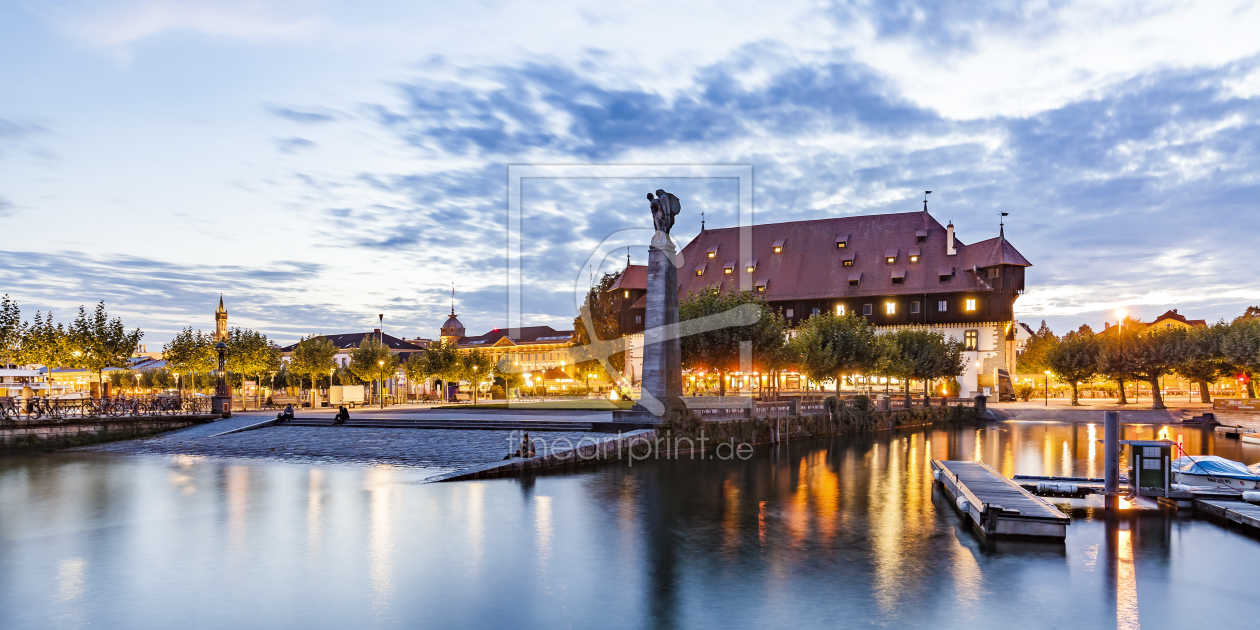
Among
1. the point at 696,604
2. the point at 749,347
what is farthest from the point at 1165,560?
the point at 749,347

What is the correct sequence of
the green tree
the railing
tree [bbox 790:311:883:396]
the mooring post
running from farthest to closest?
the green tree
tree [bbox 790:311:883:396]
the railing
the mooring post

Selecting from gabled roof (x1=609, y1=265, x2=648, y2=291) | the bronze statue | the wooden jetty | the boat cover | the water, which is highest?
gabled roof (x1=609, y1=265, x2=648, y2=291)

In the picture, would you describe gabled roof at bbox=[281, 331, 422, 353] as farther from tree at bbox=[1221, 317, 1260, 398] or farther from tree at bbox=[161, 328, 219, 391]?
tree at bbox=[1221, 317, 1260, 398]

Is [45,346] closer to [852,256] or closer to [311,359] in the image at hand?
[311,359]

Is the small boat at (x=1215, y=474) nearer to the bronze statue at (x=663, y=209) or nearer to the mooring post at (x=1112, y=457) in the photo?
the mooring post at (x=1112, y=457)

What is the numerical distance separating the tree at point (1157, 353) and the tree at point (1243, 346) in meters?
3.61

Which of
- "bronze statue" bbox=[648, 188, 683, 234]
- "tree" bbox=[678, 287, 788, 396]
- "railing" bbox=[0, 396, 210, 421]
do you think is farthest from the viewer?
"tree" bbox=[678, 287, 788, 396]

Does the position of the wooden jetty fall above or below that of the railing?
below

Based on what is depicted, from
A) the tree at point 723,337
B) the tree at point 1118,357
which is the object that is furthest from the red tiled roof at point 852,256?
the tree at point 723,337

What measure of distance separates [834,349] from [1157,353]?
2766 centimetres

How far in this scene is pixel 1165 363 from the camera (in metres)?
63.5

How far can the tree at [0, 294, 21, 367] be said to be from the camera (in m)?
43.2

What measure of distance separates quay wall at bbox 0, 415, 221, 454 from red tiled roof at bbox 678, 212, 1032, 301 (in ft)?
188

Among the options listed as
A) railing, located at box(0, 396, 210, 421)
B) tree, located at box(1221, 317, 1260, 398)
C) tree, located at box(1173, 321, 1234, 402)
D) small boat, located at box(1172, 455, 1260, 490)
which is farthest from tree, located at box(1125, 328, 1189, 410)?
railing, located at box(0, 396, 210, 421)
